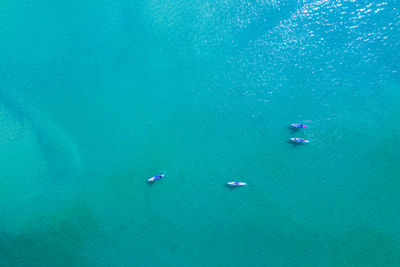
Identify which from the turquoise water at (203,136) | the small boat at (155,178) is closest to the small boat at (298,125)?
the turquoise water at (203,136)

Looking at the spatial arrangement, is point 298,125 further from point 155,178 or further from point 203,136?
point 155,178

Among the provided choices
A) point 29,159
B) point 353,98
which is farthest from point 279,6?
point 29,159

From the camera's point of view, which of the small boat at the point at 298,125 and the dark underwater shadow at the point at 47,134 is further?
the dark underwater shadow at the point at 47,134

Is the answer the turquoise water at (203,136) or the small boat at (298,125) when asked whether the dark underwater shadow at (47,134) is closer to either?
the turquoise water at (203,136)

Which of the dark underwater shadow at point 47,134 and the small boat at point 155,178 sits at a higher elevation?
the dark underwater shadow at point 47,134

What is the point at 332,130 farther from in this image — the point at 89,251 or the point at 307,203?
the point at 89,251

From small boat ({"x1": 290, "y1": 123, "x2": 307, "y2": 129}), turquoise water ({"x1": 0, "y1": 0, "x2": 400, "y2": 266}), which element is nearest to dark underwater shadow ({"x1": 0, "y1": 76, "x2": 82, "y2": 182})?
turquoise water ({"x1": 0, "y1": 0, "x2": 400, "y2": 266})

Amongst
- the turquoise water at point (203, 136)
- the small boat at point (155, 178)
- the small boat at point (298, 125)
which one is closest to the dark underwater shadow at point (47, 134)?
the turquoise water at point (203, 136)

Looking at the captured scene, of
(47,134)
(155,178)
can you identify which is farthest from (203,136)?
(47,134)

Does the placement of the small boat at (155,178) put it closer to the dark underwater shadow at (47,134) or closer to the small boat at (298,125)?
the dark underwater shadow at (47,134)
